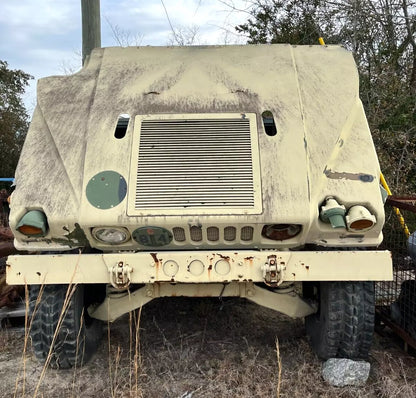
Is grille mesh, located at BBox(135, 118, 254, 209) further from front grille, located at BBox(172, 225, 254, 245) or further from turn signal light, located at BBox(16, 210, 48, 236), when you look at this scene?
turn signal light, located at BBox(16, 210, 48, 236)

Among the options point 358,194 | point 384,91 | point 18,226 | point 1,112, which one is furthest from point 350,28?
point 1,112

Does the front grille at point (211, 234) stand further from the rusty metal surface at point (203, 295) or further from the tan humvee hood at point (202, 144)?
the rusty metal surface at point (203, 295)

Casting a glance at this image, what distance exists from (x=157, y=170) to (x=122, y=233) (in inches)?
17.4

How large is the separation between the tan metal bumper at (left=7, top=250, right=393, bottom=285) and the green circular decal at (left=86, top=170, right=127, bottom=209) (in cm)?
31

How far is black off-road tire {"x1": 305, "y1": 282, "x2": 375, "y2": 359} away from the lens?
3285 millimetres

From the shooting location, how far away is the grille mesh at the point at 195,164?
304cm

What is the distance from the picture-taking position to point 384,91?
10.1 metres

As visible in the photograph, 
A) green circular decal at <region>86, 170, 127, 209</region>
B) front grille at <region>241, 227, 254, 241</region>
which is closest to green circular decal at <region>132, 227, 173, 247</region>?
green circular decal at <region>86, 170, 127, 209</region>

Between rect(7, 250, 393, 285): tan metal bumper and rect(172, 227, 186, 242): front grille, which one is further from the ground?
rect(172, 227, 186, 242): front grille

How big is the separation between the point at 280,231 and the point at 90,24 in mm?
5496

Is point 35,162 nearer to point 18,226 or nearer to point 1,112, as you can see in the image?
point 18,226

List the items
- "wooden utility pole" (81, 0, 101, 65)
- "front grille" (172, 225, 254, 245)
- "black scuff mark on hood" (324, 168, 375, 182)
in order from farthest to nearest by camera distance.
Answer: "wooden utility pole" (81, 0, 101, 65)
"black scuff mark on hood" (324, 168, 375, 182)
"front grille" (172, 225, 254, 245)

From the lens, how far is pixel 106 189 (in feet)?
10.1

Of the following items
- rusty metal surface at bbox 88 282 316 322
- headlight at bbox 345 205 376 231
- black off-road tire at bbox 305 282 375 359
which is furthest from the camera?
rusty metal surface at bbox 88 282 316 322
